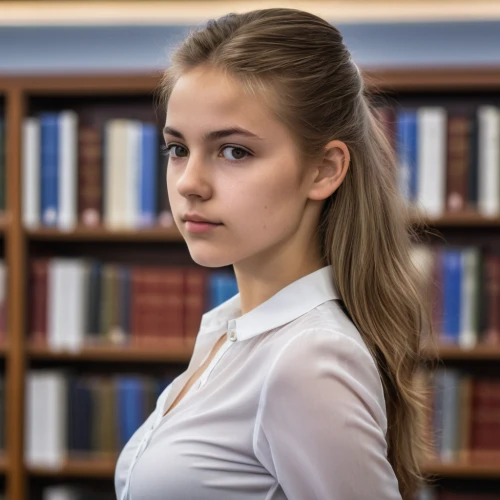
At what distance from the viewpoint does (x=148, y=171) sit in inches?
99.3

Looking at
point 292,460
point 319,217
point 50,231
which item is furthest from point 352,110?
point 50,231

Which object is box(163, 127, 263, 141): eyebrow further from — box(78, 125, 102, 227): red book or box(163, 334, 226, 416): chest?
box(78, 125, 102, 227): red book

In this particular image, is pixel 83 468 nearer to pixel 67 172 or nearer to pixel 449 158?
pixel 67 172

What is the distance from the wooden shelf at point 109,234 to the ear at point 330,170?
165cm

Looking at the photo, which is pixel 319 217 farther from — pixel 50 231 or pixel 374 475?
pixel 50 231

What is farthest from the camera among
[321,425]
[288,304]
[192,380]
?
[192,380]

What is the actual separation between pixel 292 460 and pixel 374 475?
8cm

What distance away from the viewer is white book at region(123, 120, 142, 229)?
253cm

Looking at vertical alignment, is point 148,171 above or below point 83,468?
above

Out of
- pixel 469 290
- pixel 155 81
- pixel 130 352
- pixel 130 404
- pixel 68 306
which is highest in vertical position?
pixel 155 81

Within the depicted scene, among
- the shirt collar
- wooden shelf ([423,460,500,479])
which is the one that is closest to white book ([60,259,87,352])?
wooden shelf ([423,460,500,479])

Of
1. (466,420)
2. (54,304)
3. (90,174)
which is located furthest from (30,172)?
(466,420)

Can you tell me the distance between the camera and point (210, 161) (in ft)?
2.77

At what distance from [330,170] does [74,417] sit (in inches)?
77.2
